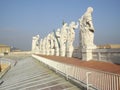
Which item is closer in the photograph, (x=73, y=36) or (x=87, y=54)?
(x=87, y=54)

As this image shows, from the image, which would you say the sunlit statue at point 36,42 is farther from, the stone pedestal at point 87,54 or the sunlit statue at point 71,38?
the stone pedestal at point 87,54

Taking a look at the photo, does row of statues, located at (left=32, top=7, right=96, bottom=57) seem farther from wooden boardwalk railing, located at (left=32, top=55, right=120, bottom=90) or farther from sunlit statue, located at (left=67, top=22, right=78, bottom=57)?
wooden boardwalk railing, located at (left=32, top=55, right=120, bottom=90)

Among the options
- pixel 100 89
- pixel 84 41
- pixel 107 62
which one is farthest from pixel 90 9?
pixel 100 89

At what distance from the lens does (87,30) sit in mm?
25312

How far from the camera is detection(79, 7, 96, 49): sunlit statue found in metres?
24.7

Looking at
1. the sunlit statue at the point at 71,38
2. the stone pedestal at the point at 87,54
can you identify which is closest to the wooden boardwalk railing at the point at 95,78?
the stone pedestal at the point at 87,54

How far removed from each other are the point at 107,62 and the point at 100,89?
9258 mm

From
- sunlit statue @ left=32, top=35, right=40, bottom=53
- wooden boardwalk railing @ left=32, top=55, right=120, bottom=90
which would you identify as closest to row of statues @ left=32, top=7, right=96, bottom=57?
wooden boardwalk railing @ left=32, top=55, right=120, bottom=90

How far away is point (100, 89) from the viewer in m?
10.3

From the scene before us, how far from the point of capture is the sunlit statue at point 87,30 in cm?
2472

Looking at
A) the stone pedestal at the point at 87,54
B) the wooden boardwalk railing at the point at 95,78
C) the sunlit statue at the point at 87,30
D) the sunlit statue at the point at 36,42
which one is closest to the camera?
the wooden boardwalk railing at the point at 95,78

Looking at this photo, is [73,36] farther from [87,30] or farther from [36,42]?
[36,42]

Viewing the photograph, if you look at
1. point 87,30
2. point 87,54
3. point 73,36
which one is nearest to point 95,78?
point 87,54

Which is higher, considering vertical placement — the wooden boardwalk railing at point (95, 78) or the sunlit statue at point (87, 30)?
the sunlit statue at point (87, 30)
